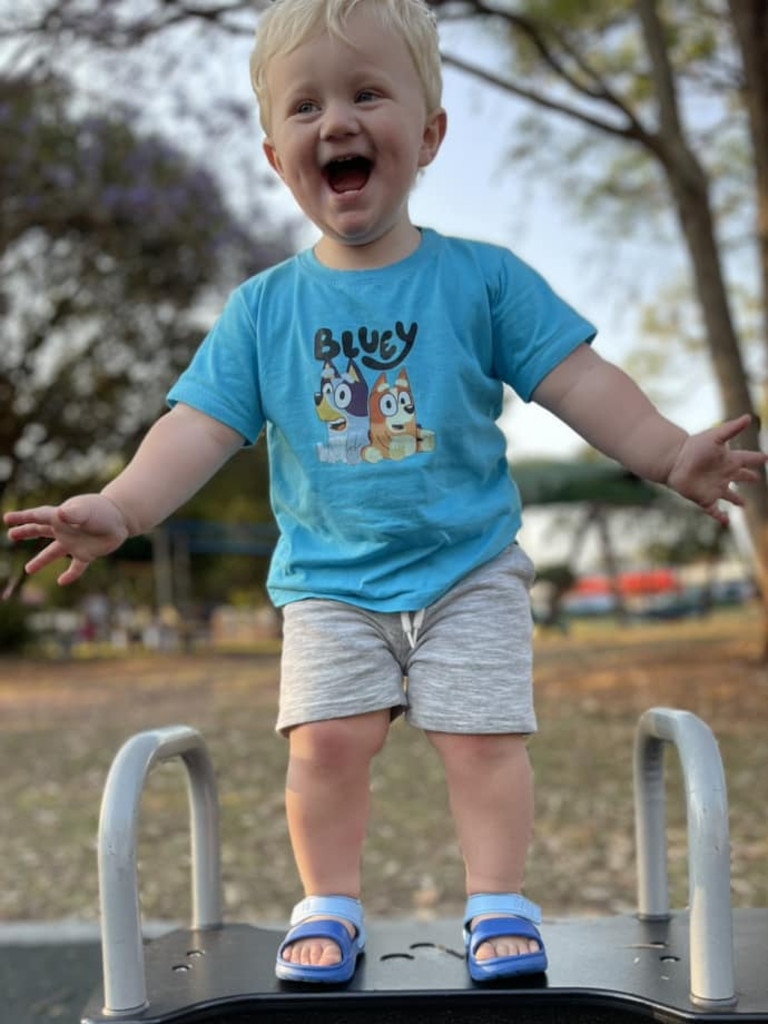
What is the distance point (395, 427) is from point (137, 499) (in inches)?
14.7

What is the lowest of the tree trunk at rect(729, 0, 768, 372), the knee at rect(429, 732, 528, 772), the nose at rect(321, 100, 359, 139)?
the knee at rect(429, 732, 528, 772)

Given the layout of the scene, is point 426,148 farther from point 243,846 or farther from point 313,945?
point 243,846

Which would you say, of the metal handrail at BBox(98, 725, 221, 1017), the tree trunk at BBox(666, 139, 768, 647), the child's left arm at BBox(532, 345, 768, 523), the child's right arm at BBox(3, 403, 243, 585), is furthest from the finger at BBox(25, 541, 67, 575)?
the tree trunk at BBox(666, 139, 768, 647)

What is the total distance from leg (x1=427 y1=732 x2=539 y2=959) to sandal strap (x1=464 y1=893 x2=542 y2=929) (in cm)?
1

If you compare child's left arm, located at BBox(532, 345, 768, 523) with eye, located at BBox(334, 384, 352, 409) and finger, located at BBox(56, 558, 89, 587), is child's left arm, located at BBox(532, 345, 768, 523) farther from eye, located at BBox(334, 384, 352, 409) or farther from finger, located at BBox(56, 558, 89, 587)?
finger, located at BBox(56, 558, 89, 587)

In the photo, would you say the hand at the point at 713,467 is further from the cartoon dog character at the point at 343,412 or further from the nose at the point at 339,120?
the nose at the point at 339,120

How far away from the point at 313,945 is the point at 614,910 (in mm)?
2441

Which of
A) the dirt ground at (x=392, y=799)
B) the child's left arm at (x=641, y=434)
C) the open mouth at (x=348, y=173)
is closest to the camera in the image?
the child's left arm at (x=641, y=434)

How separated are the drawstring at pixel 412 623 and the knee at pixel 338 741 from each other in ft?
0.39

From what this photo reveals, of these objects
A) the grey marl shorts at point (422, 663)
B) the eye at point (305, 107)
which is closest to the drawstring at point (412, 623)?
the grey marl shorts at point (422, 663)

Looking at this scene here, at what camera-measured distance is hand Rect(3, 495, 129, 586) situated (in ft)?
5.17

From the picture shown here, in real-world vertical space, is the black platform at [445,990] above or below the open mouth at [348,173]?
below

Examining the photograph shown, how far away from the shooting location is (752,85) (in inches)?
334

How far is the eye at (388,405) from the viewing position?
69.9 inches
